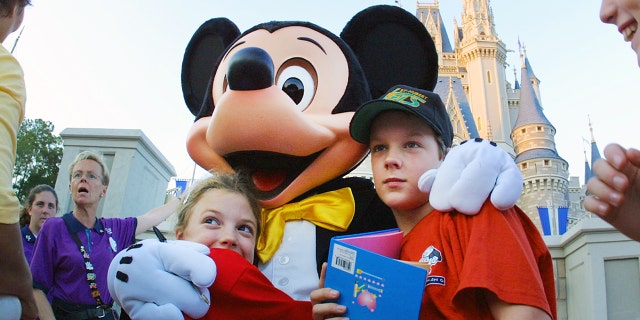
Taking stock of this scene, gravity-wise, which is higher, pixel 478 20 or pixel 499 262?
pixel 478 20

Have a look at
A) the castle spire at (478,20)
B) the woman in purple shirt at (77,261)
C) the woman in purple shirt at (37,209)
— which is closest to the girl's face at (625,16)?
the woman in purple shirt at (77,261)

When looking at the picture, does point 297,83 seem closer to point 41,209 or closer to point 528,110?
point 41,209

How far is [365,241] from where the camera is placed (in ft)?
5.01

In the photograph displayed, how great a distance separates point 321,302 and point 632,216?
2.66 feet

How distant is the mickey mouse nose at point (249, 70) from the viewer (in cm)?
204

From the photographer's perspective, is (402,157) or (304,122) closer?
(402,157)

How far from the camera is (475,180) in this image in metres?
1.45

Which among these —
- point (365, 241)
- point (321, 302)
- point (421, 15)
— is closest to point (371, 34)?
point (365, 241)

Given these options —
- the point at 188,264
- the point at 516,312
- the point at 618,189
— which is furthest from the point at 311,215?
the point at 618,189

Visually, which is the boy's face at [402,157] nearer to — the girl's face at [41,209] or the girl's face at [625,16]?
the girl's face at [625,16]

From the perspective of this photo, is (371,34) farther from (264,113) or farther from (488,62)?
(488,62)

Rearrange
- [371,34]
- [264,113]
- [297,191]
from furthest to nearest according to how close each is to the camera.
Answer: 1. [371,34]
2. [297,191]
3. [264,113]

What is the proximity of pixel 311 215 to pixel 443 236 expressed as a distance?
78 centimetres

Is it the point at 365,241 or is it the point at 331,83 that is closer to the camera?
the point at 365,241
